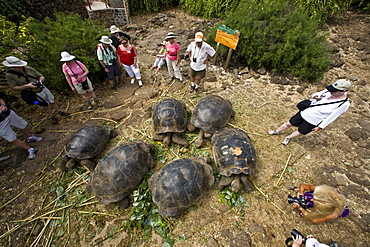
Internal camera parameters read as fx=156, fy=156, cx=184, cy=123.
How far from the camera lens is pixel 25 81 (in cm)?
425

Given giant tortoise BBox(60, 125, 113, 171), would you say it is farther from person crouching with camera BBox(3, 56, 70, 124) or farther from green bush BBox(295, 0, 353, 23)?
green bush BBox(295, 0, 353, 23)

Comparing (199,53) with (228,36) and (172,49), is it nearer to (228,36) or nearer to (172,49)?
(172,49)

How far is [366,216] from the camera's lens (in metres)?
3.19

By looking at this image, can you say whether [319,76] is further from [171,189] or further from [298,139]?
[171,189]

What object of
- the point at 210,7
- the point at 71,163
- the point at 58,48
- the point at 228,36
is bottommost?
the point at 71,163

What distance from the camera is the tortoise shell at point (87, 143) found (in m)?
3.96

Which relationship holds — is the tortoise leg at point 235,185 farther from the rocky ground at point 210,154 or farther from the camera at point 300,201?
the camera at point 300,201

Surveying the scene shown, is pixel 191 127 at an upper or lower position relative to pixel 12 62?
lower

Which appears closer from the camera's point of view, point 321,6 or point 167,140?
point 167,140

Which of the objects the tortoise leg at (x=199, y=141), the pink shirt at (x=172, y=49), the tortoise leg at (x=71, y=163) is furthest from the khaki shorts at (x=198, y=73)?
the tortoise leg at (x=71, y=163)

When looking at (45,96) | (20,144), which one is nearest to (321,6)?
(45,96)

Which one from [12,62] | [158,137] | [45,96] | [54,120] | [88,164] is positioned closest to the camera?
[12,62]

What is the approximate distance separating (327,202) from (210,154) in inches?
96.2

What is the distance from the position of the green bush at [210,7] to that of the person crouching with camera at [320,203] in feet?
37.1
